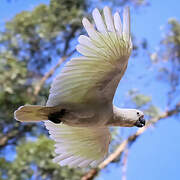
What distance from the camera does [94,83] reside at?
73.7 inches

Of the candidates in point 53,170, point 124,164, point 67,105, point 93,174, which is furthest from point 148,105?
point 67,105

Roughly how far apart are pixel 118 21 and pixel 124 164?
371 centimetres

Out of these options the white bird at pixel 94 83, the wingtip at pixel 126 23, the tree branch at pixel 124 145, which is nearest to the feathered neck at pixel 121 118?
the white bird at pixel 94 83

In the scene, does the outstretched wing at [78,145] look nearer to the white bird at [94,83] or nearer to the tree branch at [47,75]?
the white bird at [94,83]

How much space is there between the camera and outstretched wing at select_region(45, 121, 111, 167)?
87.7 inches

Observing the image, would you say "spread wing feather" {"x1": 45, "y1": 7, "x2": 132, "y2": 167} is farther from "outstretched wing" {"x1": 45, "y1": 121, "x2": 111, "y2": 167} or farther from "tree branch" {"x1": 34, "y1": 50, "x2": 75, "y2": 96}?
"tree branch" {"x1": 34, "y1": 50, "x2": 75, "y2": 96}

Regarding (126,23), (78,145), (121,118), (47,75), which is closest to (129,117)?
(121,118)

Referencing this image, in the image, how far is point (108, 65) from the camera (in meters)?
1.82

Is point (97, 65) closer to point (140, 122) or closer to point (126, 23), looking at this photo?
point (126, 23)

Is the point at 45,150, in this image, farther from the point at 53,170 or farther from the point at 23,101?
the point at 23,101

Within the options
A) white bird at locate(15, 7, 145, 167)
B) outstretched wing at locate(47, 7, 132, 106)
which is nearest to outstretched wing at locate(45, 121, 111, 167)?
white bird at locate(15, 7, 145, 167)

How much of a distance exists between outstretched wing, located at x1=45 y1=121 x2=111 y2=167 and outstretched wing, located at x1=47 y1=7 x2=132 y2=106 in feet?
1.22

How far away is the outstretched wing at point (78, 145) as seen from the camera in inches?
87.7

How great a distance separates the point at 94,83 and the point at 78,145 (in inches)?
21.1
